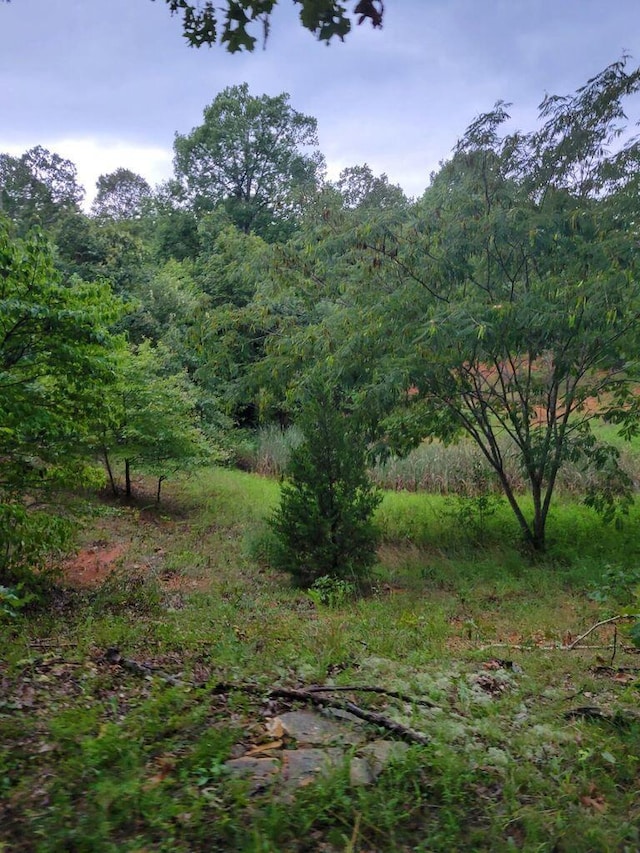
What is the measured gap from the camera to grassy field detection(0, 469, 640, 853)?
7.36ft

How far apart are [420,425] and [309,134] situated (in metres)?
21.2

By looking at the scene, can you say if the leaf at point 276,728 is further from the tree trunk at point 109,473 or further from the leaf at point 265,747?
the tree trunk at point 109,473

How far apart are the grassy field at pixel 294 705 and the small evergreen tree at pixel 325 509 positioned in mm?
498

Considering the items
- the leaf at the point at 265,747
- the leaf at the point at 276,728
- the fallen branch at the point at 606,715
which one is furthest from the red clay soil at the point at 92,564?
the fallen branch at the point at 606,715

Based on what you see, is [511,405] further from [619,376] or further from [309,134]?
[309,134]

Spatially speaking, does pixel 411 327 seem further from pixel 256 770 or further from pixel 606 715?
pixel 256 770

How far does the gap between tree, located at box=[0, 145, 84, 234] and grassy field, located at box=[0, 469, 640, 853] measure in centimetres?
1917

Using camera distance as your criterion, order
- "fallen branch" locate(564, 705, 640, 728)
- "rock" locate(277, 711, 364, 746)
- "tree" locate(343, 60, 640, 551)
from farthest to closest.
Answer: "tree" locate(343, 60, 640, 551)
"fallen branch" locate(564, 705, 640, 728)
"rock" locate(277, 711, 364, 746)

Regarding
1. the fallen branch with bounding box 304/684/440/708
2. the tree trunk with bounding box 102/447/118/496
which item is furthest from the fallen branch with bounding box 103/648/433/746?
the tree trunk with bounding box 102/447/118/496

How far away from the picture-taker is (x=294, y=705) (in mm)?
3316

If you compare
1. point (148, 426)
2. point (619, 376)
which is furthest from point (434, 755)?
point (148, 426)

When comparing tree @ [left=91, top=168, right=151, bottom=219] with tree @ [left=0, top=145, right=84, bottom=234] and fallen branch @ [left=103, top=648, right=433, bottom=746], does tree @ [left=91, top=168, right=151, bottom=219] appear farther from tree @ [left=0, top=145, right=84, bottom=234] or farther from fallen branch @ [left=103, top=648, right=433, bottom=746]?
fallen branch @ [left=103, top=648, right=433, bottom=746]

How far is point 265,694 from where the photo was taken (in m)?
3.41

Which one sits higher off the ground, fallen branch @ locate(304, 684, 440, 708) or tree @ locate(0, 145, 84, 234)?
tree @ locate(0, 145, 84, 234)
